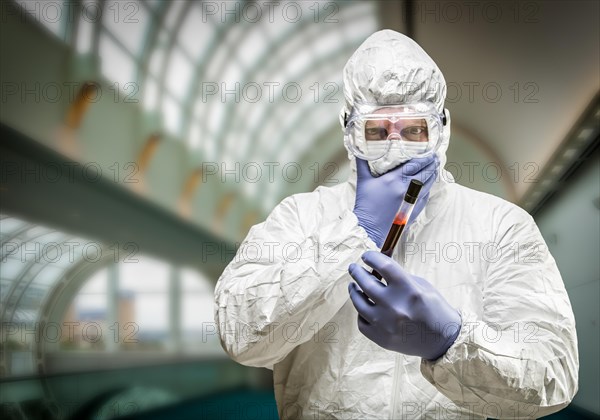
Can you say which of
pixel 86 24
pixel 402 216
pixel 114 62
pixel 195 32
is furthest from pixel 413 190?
pixel 86 24

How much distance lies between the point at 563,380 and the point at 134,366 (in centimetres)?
181

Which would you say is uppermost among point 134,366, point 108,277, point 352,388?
point 352,388

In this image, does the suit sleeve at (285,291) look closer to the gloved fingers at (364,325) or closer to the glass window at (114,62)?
the gloved fingers at (364,325)

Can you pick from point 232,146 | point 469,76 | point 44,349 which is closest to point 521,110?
point 469,76

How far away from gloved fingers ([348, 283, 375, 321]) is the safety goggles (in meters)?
0.38

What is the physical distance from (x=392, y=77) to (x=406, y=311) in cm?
67

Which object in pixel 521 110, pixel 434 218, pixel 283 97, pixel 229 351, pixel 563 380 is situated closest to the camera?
pixel 563 380

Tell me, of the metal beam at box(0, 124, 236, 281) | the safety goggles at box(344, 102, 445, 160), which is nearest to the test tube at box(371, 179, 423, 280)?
the safety goggles at box(344, 102, 445, 160)

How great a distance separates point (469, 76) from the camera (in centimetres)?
245

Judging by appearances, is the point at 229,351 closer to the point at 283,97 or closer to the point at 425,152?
the point at 425,152

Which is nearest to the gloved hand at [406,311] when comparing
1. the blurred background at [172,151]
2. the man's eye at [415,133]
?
the man's eye at [415,133]

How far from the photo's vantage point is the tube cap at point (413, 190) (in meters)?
1.46

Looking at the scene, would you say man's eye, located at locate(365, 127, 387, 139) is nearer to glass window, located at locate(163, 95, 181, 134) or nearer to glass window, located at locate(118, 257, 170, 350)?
glass window, located at locate(163, 95, 181, 134)

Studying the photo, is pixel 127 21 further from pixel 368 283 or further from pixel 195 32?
pixel 368 283
